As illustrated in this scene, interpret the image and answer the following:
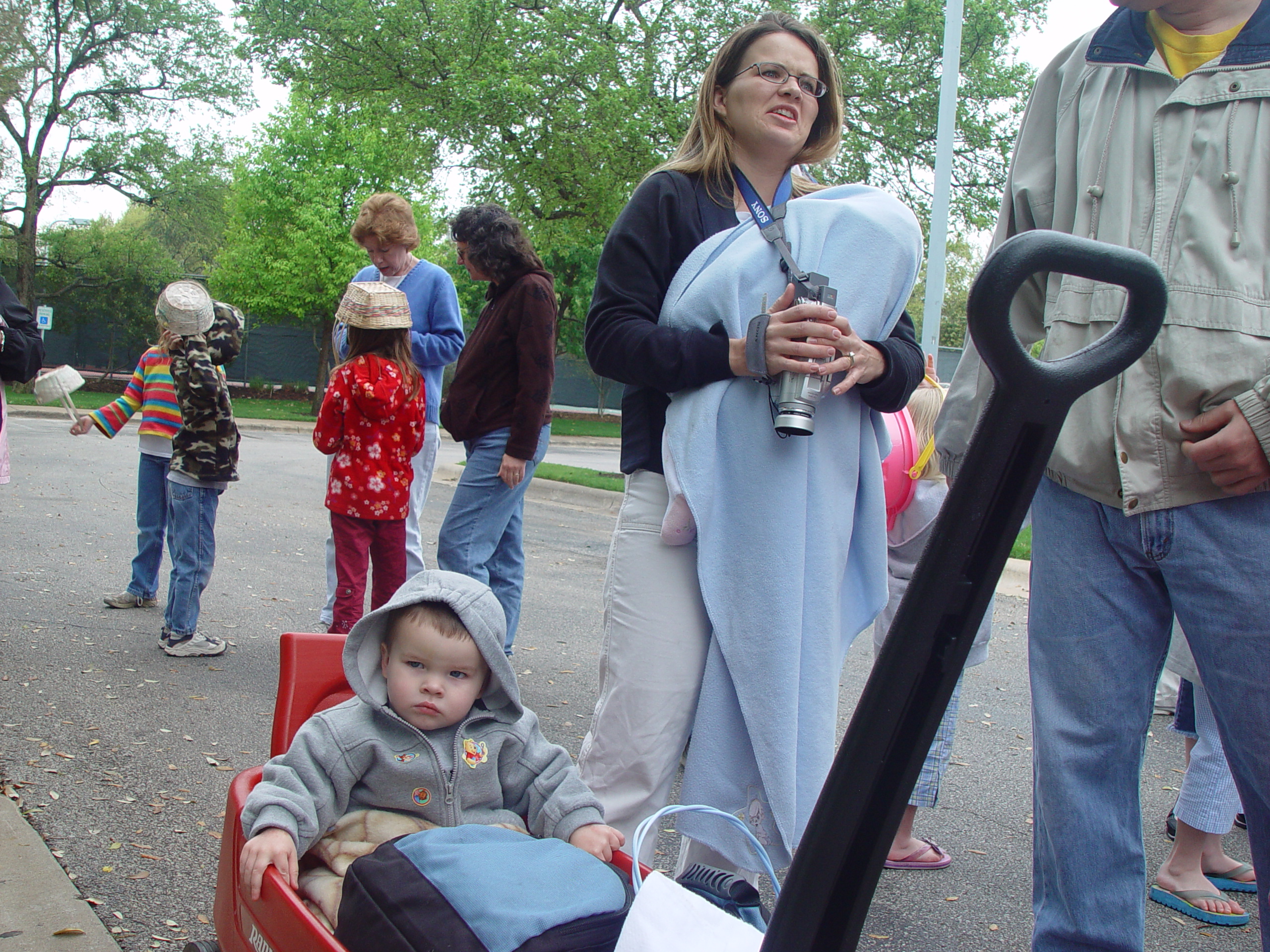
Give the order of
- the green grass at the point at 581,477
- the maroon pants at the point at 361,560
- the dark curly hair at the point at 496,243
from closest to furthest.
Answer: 1. the maroon pants at the point at 361,560
2. the dark curly hair at the point at 496,243
3. the green grass at the point at 581,477

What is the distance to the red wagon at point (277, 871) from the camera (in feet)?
5.61

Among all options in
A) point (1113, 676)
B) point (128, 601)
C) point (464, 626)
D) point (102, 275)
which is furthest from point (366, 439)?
point (102, 275)

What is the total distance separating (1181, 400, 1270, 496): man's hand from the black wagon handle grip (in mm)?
840

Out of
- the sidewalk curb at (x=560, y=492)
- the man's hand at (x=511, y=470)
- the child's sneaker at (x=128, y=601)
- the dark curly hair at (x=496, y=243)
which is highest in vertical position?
the dark curly hair at (x=496, y=243)

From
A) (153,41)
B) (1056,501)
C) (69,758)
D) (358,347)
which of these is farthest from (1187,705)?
(153,41)

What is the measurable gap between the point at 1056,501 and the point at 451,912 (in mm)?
1231

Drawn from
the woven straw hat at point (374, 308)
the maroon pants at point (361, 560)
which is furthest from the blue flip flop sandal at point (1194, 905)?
the woven straw hat at point (374, 308)

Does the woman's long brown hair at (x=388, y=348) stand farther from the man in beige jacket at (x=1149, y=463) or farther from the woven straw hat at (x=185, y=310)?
the man in beige jacket at (x=1149, y=463)

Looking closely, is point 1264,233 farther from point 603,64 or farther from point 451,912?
point 603,64

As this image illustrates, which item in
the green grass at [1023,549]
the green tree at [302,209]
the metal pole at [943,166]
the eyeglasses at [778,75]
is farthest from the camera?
the green tree at [302,209]

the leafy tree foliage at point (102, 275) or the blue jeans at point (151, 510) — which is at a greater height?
the leafy tree foliage at point (102, 275)

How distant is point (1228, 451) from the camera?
1.68 m

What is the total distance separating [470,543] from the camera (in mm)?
4684

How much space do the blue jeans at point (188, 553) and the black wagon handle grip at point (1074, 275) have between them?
458 centimetres
